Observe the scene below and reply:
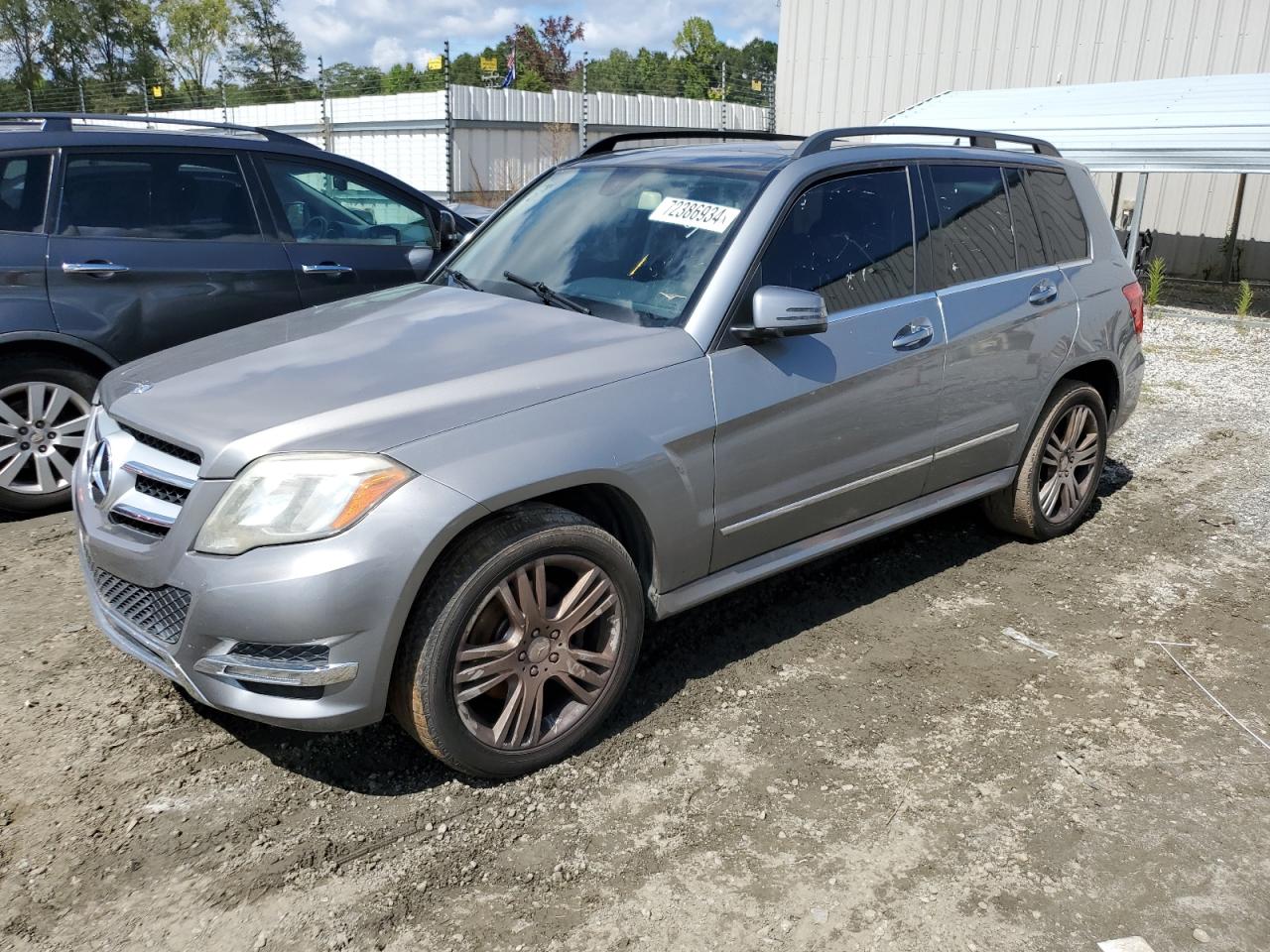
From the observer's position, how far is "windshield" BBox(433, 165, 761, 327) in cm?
359

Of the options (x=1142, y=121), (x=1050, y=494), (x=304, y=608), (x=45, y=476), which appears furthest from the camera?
(x=1142, y=121)

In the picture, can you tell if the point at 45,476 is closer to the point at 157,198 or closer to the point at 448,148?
the point at 157,198

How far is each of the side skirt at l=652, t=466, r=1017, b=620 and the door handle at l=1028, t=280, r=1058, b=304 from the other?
29.6 inches

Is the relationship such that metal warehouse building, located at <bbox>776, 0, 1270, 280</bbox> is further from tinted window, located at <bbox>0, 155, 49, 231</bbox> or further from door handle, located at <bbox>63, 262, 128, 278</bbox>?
tinted window, located at <bbox>0, 155, 49, 231</bbox>

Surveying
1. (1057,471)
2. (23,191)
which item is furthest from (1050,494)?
(23,191)

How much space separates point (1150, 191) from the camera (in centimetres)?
1617

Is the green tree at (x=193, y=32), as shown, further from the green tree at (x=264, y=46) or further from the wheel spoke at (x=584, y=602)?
the wheel spoke at (x=584, y=602)

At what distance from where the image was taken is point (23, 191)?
16.4 ft

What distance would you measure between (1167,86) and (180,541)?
15.0m

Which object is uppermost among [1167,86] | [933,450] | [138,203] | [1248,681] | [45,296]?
[1167,86]

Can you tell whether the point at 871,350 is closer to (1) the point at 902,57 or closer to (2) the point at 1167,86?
(2) the point at 1167,86

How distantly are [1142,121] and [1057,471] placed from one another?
960 cm

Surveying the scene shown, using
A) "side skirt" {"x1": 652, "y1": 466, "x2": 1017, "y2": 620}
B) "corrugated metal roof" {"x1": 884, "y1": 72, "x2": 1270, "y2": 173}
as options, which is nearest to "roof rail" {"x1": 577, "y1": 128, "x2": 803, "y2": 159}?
"side skirt" {"x1": 652, "y1": 466, "x2": 1017, "y2": 620}

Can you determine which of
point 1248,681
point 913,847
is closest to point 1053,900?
point 913,847
